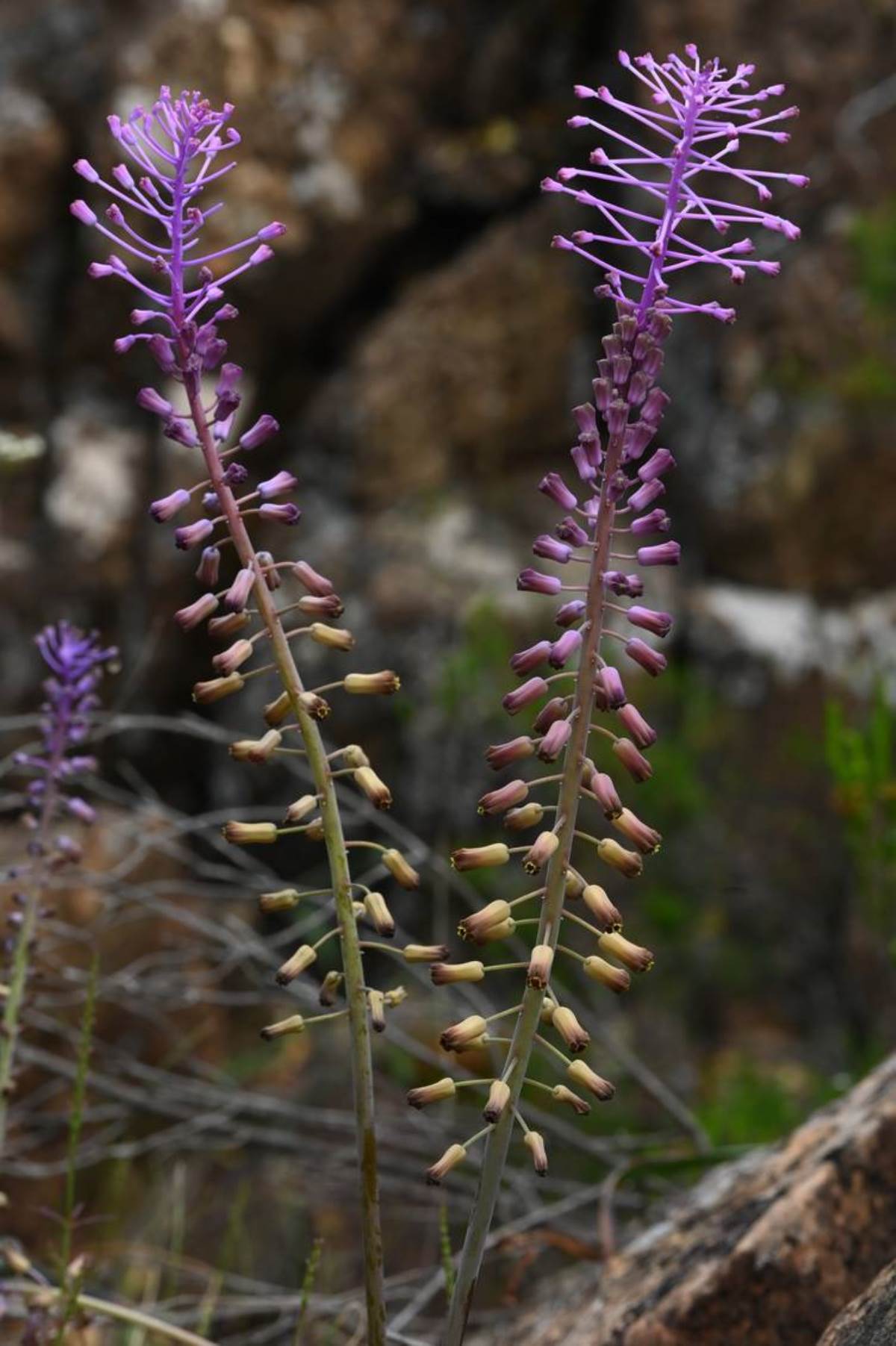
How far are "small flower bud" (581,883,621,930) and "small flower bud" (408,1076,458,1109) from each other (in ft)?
0.81

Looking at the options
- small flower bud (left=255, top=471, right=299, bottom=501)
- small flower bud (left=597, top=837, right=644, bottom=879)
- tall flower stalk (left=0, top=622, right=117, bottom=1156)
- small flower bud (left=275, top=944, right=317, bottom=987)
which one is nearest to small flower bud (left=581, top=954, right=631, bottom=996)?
small flower bud (left=597, top=837, right=644, bottom=879)

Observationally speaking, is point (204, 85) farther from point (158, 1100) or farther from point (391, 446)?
point (158, 1100)

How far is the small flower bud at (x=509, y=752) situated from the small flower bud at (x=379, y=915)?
0.20 m

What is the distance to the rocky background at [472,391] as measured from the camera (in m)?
6.20

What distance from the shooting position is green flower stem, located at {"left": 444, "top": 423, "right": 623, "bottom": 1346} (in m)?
1.62

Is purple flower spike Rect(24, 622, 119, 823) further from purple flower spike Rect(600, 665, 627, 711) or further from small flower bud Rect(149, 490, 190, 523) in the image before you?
purple flower spike Rect(600, 665, 627, 711)

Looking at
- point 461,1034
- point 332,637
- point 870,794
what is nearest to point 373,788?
point 332,637

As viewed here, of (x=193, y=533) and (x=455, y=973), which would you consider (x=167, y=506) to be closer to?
(x=193, y=533)

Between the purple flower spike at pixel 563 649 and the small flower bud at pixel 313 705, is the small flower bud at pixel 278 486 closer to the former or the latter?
Result: the small flower bud at pixel 313 705

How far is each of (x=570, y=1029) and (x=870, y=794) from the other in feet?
7.51

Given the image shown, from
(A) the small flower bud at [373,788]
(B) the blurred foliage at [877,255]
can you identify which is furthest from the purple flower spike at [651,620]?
(B) the blurred foliage at [877,255]

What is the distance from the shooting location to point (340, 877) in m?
1.71

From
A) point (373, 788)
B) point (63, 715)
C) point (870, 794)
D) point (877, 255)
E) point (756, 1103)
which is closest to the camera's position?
point (373, 788)

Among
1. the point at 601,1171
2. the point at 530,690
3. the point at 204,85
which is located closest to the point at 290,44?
the point at 204,85
